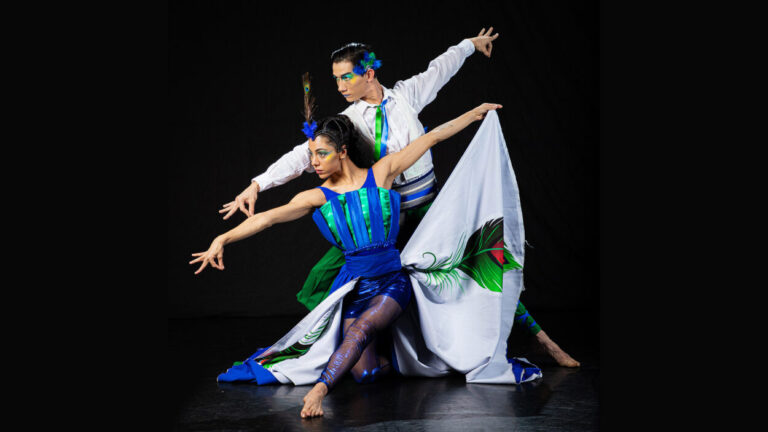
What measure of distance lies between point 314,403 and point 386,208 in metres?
0.98

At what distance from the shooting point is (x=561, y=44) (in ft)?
17.9

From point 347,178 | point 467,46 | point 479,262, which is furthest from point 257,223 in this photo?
point 467,46

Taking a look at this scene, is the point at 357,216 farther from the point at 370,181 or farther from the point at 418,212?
the point at 418,212

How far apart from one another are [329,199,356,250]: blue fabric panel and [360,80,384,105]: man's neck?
0.62 metres

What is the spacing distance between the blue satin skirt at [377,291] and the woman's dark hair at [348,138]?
0.52 meters

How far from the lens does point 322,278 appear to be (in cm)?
360

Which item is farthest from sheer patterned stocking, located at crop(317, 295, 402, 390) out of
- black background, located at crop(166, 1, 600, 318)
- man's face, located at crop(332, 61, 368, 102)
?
black background, located at crop(166, 1, 600, 318)

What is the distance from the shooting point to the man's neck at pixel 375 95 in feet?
11.8

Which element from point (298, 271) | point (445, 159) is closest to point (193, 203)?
point (298, 271)

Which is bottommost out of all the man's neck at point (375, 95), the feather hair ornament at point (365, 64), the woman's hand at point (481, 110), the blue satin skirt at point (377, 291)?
the blue satin skirt at point (377, 291)

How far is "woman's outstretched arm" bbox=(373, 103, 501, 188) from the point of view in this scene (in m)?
3.35

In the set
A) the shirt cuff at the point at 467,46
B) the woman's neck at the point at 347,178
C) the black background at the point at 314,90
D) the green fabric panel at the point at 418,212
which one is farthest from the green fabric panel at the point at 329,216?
the black background at the point at 314,90

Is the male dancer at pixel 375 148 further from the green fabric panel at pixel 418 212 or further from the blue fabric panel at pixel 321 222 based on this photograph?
the blue fabric panel at pixel 321 222

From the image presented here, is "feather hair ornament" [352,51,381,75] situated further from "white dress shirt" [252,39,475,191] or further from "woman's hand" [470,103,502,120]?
"woman's hand" [470,103,502,120]
